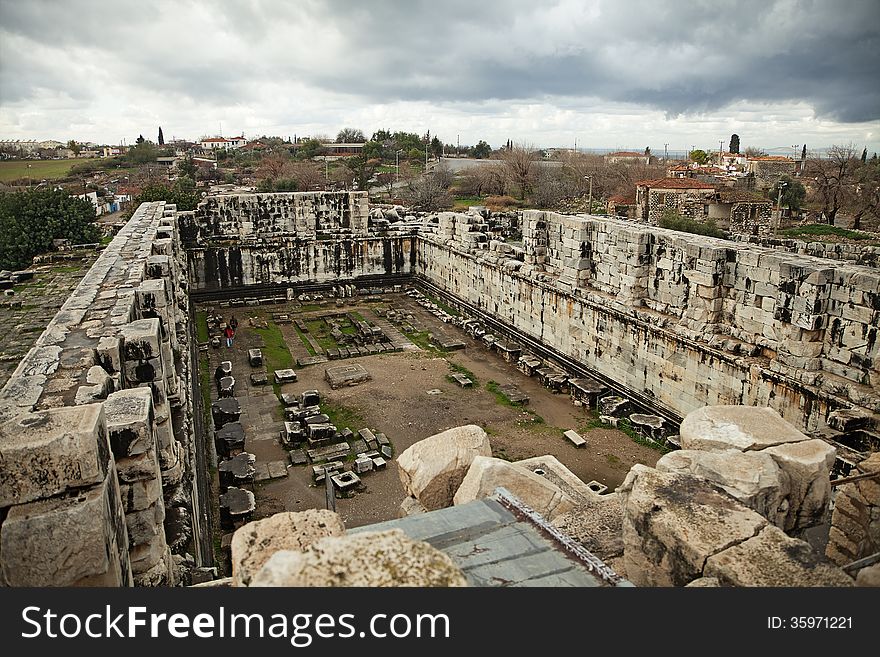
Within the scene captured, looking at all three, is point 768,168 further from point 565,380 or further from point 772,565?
point 772,565

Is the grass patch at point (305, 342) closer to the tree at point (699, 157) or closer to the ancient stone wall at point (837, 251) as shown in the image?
the ancient stone wall at point (837, 251)

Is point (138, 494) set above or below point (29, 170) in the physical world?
below

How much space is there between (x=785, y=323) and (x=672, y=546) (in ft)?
23.0

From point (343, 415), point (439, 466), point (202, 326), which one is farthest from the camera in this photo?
point (202, 326)

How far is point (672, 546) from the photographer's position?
3604 mm

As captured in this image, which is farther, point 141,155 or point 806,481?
point 141,155

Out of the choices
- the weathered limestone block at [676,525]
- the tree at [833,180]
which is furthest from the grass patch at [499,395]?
the tree at [833,180]

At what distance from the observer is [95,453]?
139 inches

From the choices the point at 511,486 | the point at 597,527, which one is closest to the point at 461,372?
the point at 511,486

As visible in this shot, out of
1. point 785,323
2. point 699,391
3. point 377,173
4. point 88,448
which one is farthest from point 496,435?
point 377,173

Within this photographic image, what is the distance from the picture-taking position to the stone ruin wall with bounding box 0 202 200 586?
3387 mm

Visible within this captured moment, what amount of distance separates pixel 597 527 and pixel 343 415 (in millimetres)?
7812

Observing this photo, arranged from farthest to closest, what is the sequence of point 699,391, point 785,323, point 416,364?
point 416,364
point 699,391
point 785,323
